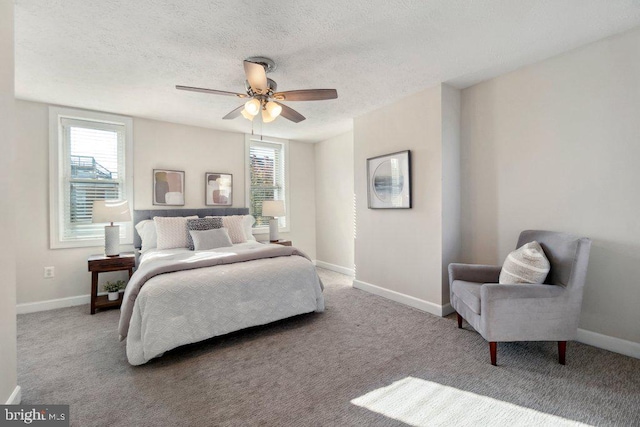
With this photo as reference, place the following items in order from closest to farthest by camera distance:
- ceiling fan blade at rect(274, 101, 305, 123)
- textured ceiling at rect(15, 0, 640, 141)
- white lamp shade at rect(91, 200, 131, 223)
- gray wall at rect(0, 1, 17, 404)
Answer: gray wall at rect(0, 1, 17, 404)
textured ceiling at rect(15, 0, 640, 141)
ceiling fan blade at rect(274, 101, 305, 123)
white lamp shade at rect(91, 200, 131, 223)

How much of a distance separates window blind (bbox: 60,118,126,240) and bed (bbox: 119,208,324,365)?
4.92ft

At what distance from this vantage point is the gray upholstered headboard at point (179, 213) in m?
4.00

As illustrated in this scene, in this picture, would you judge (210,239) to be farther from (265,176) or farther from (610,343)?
(610,343)

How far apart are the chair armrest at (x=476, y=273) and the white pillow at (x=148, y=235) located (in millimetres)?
3649

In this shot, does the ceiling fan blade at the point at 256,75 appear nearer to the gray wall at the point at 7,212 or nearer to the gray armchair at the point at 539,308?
the gray wall at the point at 7,212

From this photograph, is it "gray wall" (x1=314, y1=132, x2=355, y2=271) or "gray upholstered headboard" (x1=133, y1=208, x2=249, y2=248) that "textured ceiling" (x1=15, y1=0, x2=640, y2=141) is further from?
"gray wall" (x1=314, y1=132, x2=355, y2=271)

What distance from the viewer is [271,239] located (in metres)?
4.84

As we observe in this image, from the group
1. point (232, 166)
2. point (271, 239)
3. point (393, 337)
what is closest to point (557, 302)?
point (393, 337)

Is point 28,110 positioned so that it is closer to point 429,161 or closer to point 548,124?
point 429,161

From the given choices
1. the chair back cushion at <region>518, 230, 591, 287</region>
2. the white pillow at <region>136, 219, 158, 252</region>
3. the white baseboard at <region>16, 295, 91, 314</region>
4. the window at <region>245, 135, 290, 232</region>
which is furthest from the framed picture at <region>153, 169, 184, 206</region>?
the chair back cushion at <region>518, 230, 591, 287</region>

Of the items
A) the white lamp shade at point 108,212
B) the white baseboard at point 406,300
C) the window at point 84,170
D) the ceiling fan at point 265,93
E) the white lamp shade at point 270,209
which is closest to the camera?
the ceiling fan at point 265,93

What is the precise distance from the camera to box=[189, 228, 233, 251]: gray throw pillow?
11.7 feet

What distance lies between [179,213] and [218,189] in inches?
29.1

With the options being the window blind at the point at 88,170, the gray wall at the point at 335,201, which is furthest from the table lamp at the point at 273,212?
the window blind at the point at 88,170
